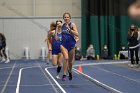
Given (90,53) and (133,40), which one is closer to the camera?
(133,40)

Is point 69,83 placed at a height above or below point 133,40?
Answer: below

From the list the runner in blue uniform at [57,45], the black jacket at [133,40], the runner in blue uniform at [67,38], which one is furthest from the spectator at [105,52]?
the runner in blue uniform at [67,38]

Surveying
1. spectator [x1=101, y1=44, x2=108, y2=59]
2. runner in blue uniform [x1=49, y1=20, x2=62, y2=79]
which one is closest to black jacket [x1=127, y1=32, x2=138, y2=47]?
runner in blue uniform [x1=49, y1=20, x2=62, y2=79]

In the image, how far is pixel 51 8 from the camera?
1016 inches

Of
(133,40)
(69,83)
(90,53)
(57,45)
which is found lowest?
(69,83)

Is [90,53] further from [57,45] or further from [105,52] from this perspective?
[57,45]

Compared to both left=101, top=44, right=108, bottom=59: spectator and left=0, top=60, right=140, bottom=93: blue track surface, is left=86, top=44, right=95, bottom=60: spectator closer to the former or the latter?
left=101, top=44, right=108, bottom=59: spectator

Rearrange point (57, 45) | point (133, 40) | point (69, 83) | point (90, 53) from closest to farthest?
point (69, 83)
point (57, 45)
point (133, 40)
point (90, 53)

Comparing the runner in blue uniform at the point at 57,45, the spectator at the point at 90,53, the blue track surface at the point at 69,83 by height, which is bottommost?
the blue track surface at the point at 69,83

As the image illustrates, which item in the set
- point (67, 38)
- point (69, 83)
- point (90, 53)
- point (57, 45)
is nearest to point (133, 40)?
point (57, 45)

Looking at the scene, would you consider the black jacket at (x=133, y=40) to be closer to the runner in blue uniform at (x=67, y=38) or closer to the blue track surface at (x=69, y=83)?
the blue track surface at (x=69, y=83)

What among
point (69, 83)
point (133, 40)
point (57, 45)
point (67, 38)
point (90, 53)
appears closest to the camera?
point (69, 83)

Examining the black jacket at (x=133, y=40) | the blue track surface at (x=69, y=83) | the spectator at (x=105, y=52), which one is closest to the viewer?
the blue track surface at (x=69, y=83)

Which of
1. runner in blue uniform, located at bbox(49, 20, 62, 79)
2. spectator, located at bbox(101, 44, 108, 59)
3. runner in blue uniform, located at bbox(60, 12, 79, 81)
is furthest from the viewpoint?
spectator, located at bbox(101, 44, 108, 59)
